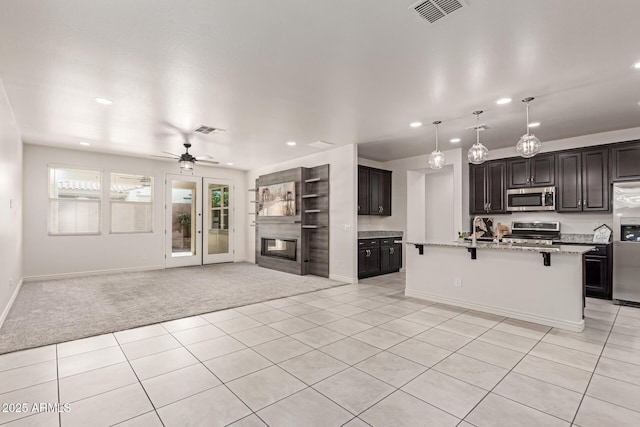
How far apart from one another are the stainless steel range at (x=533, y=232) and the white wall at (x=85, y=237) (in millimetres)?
7602

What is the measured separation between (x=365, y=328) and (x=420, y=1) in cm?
314

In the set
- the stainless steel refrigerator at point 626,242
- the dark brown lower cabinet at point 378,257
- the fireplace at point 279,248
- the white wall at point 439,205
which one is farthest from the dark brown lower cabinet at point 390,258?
the stainless steel refrigerator at point 626,242

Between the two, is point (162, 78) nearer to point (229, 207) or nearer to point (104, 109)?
point (104, 109)

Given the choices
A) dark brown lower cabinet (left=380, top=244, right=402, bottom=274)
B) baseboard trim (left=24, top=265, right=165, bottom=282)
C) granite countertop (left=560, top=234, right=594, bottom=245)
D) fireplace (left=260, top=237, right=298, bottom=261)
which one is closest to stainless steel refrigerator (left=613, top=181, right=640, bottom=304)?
granite countertop (left=560, top=234, right=594, bottom=245)

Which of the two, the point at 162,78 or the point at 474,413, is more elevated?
the point at 162,78

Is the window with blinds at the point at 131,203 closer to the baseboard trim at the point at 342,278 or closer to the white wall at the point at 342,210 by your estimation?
the white wall at the point at 342,210

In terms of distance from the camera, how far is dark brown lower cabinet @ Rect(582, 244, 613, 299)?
4945 mm

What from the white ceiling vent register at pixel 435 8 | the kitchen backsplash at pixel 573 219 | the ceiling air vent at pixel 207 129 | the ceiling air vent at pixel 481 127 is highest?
the white ceiling vent register at pixel 435 8

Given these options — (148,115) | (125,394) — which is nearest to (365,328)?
(125,394)

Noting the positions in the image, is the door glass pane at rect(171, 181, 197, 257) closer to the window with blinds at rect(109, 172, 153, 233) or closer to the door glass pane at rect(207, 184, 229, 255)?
the door glass pane at rect(207, 184, 229, 255)

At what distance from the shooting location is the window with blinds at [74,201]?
21.6 feet

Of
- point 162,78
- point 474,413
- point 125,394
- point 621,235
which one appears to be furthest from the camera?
point 621,235

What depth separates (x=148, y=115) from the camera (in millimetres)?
4461

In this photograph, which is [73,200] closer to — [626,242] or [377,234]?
[377,234]
